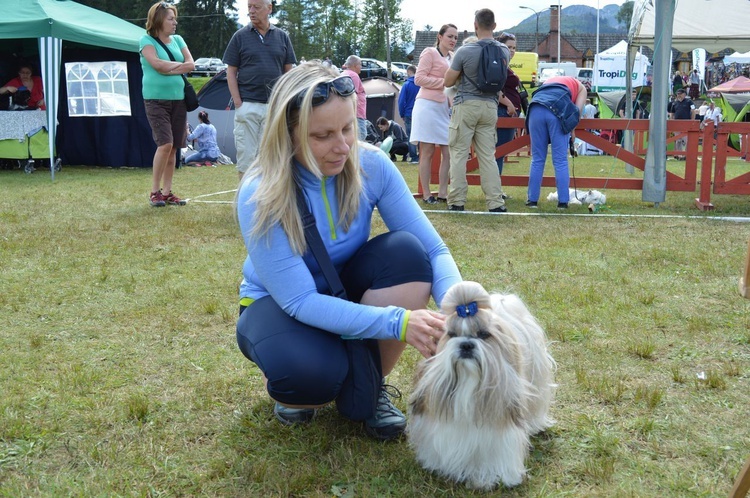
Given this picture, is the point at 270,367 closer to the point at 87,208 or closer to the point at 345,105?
the point at 345,105

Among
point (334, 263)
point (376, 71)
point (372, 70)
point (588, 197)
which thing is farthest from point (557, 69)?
point (334, 263)

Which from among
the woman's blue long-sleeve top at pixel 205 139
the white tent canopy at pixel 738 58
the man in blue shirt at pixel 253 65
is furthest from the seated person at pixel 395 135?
the white tent canopy at pixel 738 58

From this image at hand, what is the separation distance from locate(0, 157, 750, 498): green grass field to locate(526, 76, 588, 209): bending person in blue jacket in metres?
1.40

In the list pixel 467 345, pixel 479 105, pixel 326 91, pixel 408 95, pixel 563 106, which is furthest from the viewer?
pixel 408 95

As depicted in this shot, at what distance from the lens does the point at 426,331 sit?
2.01m

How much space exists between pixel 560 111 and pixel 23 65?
29.7ft

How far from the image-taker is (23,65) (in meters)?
11.7

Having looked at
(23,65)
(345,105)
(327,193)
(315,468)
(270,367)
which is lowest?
(315,468)

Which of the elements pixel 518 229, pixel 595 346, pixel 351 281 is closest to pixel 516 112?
pixel 518 229

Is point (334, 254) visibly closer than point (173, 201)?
Yes

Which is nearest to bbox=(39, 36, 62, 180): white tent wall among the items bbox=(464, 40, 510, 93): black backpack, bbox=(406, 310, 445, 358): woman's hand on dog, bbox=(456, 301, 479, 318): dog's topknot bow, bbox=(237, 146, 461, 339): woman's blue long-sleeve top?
bbox=(464, 40, 510, 93): black backpack

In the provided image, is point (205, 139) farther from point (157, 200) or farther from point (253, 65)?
point (253, 65)

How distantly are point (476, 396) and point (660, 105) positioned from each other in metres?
6.16

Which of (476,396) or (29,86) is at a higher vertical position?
(29,86)
